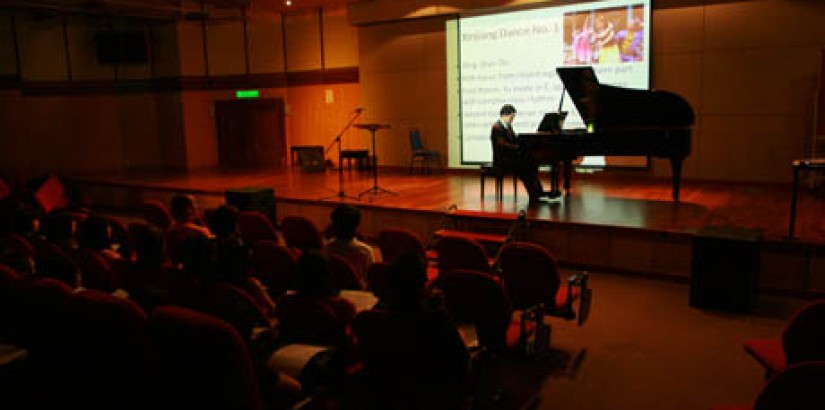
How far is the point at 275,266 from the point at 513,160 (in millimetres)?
3979

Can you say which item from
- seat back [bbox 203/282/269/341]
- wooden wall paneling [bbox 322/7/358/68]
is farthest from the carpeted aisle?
wooden wall paneling [bbox 322/7/358/68]

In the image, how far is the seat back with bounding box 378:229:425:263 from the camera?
4.33 m

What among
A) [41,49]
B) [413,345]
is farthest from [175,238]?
[41,49]

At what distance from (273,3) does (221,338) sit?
10.8 m

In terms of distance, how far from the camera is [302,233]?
507cm

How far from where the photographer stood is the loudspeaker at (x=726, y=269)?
4555 mm

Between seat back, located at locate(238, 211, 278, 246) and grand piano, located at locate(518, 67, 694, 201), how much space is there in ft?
11.0

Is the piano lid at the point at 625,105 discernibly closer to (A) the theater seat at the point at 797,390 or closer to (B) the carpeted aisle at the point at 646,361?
(B) the carpeted aisle at the point at 646,361

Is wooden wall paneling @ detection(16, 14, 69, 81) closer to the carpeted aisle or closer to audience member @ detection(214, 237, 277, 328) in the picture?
audience member @ detection(214, 237, 277, 328)

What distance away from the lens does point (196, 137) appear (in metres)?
13.2

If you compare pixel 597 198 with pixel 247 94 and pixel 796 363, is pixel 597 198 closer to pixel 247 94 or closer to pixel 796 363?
pixel 796 363

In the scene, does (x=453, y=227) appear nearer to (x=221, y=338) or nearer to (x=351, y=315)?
(x=351, y=315)

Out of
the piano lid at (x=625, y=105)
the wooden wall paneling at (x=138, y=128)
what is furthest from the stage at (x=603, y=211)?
the wooden wall paneling at (x=138, y=128)

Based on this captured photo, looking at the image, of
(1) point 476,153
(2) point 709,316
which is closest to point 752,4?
(1) point 476,153
